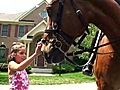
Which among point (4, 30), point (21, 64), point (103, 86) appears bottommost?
point (103, 86)

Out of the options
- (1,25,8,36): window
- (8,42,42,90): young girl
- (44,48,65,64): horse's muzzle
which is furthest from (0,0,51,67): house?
(44,48,65,64): horse's muzzle

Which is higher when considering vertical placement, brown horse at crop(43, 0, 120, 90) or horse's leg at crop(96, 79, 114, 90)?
brown horse at crop(43, 0, 120, 90)

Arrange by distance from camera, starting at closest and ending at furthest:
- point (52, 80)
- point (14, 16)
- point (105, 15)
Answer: point (105, 15) < point (52, 80) < point (14, 16)

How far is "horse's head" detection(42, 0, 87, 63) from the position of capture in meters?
3.13

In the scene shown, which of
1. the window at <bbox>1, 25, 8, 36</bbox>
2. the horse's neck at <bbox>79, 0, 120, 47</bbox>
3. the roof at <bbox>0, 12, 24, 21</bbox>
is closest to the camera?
the horse's neck at <bbox>79, 0, 120, 47</bbox>

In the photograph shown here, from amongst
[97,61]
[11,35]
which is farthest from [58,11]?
[11,35]

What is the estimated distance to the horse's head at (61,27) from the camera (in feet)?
10.3

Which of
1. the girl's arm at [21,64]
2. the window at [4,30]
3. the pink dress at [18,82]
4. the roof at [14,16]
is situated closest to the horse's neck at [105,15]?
the girl's arm at [21,64]

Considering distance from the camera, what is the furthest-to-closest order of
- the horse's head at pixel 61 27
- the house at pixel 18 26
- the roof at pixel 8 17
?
1. the roof at pixel 8 17
2. the house at pixel 18 26
3. the horse's head at pixel 61 27

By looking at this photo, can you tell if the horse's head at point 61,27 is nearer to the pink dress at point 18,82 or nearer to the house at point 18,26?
the pink dress at point 18,82

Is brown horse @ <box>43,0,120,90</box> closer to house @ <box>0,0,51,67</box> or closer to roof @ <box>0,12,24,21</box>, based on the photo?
house @ <box>0,0,51,67</box>

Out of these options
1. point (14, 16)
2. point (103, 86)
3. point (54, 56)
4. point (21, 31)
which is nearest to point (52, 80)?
point (103, 86)

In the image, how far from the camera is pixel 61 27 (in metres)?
3.15

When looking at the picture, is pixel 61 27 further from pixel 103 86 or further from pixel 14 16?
pixel 14 16
